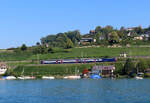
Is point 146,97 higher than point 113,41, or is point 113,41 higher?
point 113,41

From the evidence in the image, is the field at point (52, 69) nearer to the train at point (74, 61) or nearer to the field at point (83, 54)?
the train at point (74, 61)

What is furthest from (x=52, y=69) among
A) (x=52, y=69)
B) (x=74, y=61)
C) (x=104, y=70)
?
(x=104, y=70)

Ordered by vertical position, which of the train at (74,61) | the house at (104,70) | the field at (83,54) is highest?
the field at (83,54)

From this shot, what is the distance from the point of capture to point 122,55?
127062 millimetres

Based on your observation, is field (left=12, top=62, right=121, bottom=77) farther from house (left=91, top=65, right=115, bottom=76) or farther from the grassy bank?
house (left=91, top=65, right=115, bottom=76)

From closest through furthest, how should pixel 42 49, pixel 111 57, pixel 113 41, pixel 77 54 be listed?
1. pixel 111 57
2. pixel 77 54
3. pixel 42 49
4. pixel 113 41

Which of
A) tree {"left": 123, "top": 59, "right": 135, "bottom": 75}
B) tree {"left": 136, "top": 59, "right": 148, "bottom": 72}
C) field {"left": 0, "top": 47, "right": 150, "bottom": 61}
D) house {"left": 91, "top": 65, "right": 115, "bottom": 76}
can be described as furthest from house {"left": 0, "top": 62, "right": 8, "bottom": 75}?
tree {"left": 136, "top": 59, "right": 148, "bottom": 72}

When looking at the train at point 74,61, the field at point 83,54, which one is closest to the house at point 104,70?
the train at point 74,61

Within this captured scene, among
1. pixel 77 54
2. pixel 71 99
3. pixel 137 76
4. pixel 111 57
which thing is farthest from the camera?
pixel 77 54

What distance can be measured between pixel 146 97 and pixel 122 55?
271 feet

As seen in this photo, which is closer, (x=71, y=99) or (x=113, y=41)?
(x=71, y=99)

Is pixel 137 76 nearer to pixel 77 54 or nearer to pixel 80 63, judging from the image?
pixel 80 63

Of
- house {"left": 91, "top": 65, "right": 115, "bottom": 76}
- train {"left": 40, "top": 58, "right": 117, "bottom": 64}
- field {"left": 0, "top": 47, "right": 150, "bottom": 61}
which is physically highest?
field {"left": 0, "top": 47, "right": 150, "bottom": 61}

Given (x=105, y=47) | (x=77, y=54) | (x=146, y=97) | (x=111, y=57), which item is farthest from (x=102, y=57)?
(x=146, y=97)
